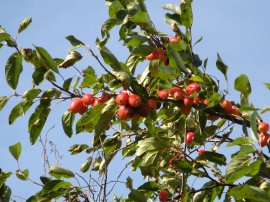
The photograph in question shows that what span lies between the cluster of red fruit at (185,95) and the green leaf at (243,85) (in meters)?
0.28

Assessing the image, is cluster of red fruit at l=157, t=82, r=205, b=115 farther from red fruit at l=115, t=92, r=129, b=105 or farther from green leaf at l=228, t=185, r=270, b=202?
green leaf at l=228, t=185, r=270, b=202

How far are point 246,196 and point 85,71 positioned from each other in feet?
4.81

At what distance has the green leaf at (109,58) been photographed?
9.91 ft

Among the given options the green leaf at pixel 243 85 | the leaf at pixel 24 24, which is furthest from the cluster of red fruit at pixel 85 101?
the green leaf at pixel 243 85

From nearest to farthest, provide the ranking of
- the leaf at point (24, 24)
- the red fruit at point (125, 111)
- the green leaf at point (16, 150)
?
1. the red fruit at point (125, 111)
2. the leaf at point (24, 24)
3. the green leaf at point (16, 150)

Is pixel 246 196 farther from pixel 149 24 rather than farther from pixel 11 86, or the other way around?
pixel 11 86

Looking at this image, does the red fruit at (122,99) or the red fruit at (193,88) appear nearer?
the red fruit at (122,99)

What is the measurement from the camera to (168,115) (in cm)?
367

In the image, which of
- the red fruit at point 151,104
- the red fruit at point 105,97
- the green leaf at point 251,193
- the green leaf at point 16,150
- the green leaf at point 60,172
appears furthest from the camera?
the green leaf at point 16,150

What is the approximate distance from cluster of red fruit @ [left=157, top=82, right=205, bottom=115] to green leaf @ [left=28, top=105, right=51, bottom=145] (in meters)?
0.82

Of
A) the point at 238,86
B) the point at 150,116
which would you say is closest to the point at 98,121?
the point at 150,116

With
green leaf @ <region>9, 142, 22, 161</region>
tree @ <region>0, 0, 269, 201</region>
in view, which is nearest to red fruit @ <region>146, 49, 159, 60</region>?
tree @ <region>0, 0, 269, 201</region>

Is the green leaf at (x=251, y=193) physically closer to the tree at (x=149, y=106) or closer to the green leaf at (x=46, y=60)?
the tree at (x=149, y=106)

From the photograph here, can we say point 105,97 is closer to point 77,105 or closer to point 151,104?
point 77,105
